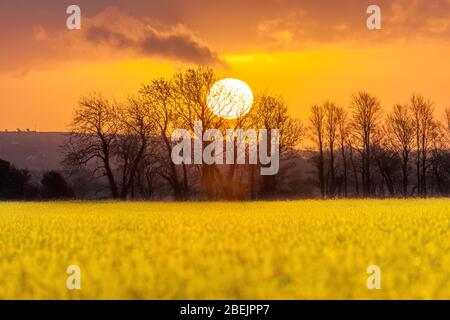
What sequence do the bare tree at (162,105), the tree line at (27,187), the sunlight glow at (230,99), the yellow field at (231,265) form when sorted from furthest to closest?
the tree line at (27,187) → the sunlight glow at (230,99) → the bare tree at (162,105) → the yellow field at (231,265)

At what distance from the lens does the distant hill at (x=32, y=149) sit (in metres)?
160

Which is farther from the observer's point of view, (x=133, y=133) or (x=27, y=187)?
(x=27, y=187)

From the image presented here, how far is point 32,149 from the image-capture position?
536 ft

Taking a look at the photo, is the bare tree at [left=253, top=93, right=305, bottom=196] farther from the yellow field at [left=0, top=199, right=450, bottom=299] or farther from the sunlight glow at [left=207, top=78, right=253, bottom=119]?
the yellow field at [left=0, top=199, right=450, bottom=299]

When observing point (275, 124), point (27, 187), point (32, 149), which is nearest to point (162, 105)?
point (275, 124)

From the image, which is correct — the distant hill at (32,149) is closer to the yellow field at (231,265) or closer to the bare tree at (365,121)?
the bare tree at (365,121)

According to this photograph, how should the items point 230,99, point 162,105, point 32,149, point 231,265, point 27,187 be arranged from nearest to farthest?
point 231,265
point 162,105
point 230,99
point 27,187
point 32,149

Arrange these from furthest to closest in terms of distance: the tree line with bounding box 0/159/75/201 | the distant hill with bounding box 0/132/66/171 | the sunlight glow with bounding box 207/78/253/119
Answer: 1. the distant hill with bounding box 0/132/66/171
2. the tree line with bounding box 0/159/75/201
3. the sunlight glow with bounding box 207/78/253/119

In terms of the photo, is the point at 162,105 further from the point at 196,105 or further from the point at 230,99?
the point at 230,99

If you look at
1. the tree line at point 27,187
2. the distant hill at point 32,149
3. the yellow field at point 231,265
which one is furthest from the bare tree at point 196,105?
the distant hill at point 32,149

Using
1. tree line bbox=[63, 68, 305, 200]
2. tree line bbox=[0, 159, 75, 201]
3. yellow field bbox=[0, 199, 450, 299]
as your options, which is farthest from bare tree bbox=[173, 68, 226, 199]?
yellow field bbox=[0, 199, 450, 299]

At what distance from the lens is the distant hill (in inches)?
6283

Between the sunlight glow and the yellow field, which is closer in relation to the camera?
the yellow field
